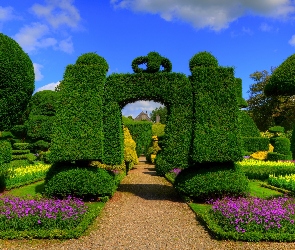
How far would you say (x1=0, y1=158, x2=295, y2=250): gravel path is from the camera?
19.7 ft

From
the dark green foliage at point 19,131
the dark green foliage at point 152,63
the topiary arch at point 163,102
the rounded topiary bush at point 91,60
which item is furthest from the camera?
the dark green foliage at point 19,131

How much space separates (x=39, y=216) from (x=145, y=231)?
222 centimetres

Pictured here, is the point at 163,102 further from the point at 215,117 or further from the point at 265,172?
the point at 265,172

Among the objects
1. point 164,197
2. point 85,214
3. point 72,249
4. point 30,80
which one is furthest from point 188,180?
point 30,80

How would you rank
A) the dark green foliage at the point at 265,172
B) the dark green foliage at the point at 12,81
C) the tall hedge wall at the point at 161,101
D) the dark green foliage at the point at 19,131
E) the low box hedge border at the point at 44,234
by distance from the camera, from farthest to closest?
the dark green foliage at the point at 19,131
the dark green foliage at the point at 265,172
the tall hedge wall at the point at 161,101
the dark green foliage at the point at 12,81
the low box hedge border at the point at 44,234

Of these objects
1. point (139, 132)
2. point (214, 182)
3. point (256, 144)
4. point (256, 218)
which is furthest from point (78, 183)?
point (139, 132)

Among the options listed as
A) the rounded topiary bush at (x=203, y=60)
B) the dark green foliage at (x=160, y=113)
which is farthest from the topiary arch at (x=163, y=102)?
the dark green foliage at (x=160, y=113)

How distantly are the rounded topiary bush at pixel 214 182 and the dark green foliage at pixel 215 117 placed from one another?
0.40 metres

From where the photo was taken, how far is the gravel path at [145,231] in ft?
19.7

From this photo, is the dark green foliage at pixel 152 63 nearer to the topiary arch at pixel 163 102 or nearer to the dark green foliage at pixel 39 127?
the topiary arch at pixel 163 102

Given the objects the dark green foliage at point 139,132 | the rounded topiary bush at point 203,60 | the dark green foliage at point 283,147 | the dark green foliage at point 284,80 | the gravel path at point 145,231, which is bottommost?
the gravel path at point 145,231

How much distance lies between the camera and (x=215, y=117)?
30.7ft

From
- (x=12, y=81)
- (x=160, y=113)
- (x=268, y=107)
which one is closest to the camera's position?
(x=12, y=81)

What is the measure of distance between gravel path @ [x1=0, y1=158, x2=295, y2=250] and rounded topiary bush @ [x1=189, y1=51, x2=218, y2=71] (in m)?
4.15
